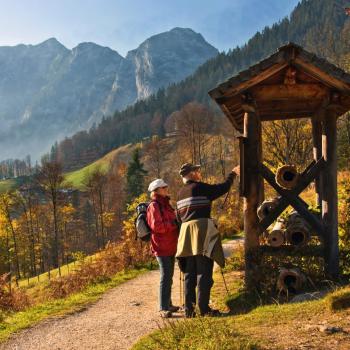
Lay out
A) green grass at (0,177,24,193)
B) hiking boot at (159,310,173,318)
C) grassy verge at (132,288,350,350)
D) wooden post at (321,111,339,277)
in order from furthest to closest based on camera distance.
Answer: green grass at (0,177,24,193)
wooden post at (321,111,339,277)
hiking boot at (159,310,173,318)
grassy verge at (132,288,350,350)

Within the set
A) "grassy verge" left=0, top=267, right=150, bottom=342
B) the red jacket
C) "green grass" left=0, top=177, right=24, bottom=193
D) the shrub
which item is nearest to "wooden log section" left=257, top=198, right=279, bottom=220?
the red jacket

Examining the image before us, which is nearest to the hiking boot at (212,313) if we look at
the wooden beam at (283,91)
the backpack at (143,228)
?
the backpack at (143,228)

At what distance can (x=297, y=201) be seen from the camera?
8.38m

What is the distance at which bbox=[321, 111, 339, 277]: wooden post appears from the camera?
27.1ft

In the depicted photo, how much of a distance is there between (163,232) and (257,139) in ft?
8.56

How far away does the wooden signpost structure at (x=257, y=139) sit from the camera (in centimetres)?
813

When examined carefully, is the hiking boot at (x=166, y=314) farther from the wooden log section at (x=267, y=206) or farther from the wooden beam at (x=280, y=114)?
the wooden beam at (x=280, y=114)

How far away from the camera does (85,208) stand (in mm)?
89000

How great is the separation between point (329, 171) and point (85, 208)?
8347 cm

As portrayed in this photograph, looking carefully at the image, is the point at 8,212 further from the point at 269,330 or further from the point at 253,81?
the point at 269,330

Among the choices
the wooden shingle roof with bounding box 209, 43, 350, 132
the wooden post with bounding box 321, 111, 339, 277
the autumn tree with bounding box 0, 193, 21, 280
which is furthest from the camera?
the autumn tree with bounding box 0, 193, 21, 280

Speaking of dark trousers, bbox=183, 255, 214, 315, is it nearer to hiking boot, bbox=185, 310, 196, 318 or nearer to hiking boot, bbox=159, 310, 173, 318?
hiking boot, bbox=185, 310, 196, 318

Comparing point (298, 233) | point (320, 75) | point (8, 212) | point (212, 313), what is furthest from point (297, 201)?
point (8, 212)

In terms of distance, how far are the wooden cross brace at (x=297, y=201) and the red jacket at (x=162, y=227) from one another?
68.7 inches
